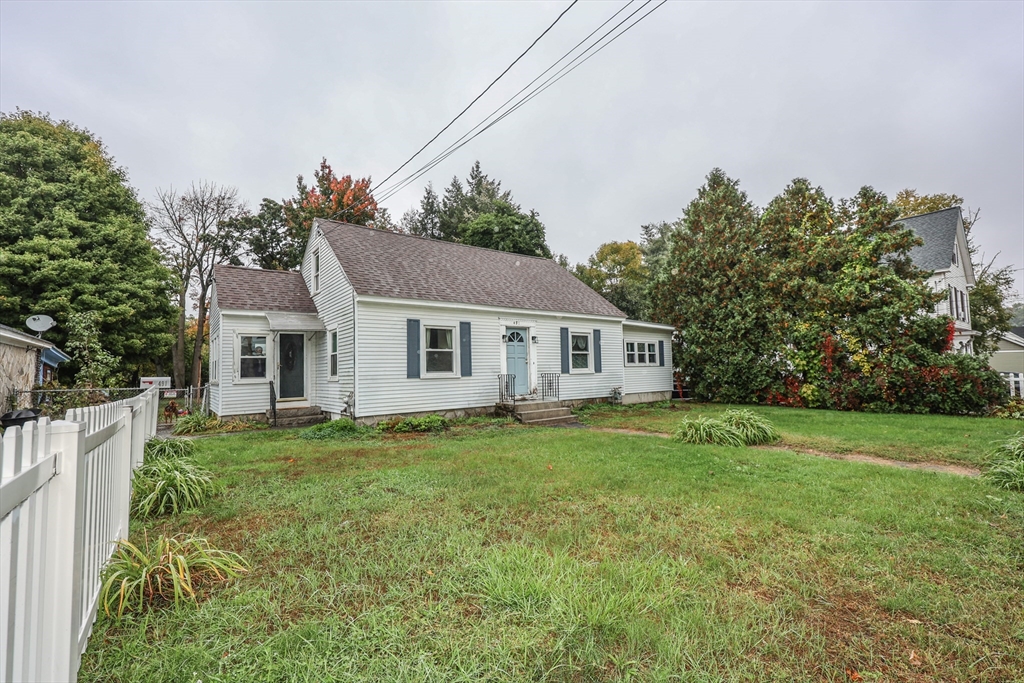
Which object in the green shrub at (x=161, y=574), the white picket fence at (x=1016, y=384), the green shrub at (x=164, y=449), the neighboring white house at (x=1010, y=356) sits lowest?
the green shrub at (x=161, y=574)

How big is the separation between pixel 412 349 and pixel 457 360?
1.30 metres

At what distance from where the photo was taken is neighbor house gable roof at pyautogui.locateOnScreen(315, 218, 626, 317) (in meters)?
11.0

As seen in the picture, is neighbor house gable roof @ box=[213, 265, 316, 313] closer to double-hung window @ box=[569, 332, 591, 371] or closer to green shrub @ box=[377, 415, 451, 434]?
green shrub @ box=[377, 415, 451, 434]

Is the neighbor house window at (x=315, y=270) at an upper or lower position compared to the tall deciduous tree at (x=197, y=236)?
lower

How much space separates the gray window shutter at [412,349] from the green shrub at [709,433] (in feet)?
20.8

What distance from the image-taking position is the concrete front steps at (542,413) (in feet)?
36.7

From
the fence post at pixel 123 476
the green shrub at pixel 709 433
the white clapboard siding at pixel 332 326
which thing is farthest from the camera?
the white clapboard siding at pixel 332 326

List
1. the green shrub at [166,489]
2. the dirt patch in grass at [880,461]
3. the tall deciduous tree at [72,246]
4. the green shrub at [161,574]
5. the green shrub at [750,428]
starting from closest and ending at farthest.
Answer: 1. the green shrub at [161,574]
2. the green shrub at [166,489]
3. the dirt patch in grass at [880,461]
4. the green shrub at [750,428]
5. the tall deciduous tree at [72,246]

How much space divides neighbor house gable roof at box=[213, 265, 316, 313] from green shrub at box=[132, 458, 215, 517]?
7929 mm

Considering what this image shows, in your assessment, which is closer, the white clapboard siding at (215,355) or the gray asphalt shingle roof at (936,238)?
the white clapboard siding at (215,355)

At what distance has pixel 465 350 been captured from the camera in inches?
454

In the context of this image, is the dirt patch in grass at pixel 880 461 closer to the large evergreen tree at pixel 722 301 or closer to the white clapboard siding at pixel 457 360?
the white clapboard siding at pixel 457 360

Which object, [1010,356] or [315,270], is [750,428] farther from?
[1010,356]

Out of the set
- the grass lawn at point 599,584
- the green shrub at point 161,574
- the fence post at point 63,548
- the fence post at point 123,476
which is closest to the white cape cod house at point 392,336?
the grass lawn at point 599,584
